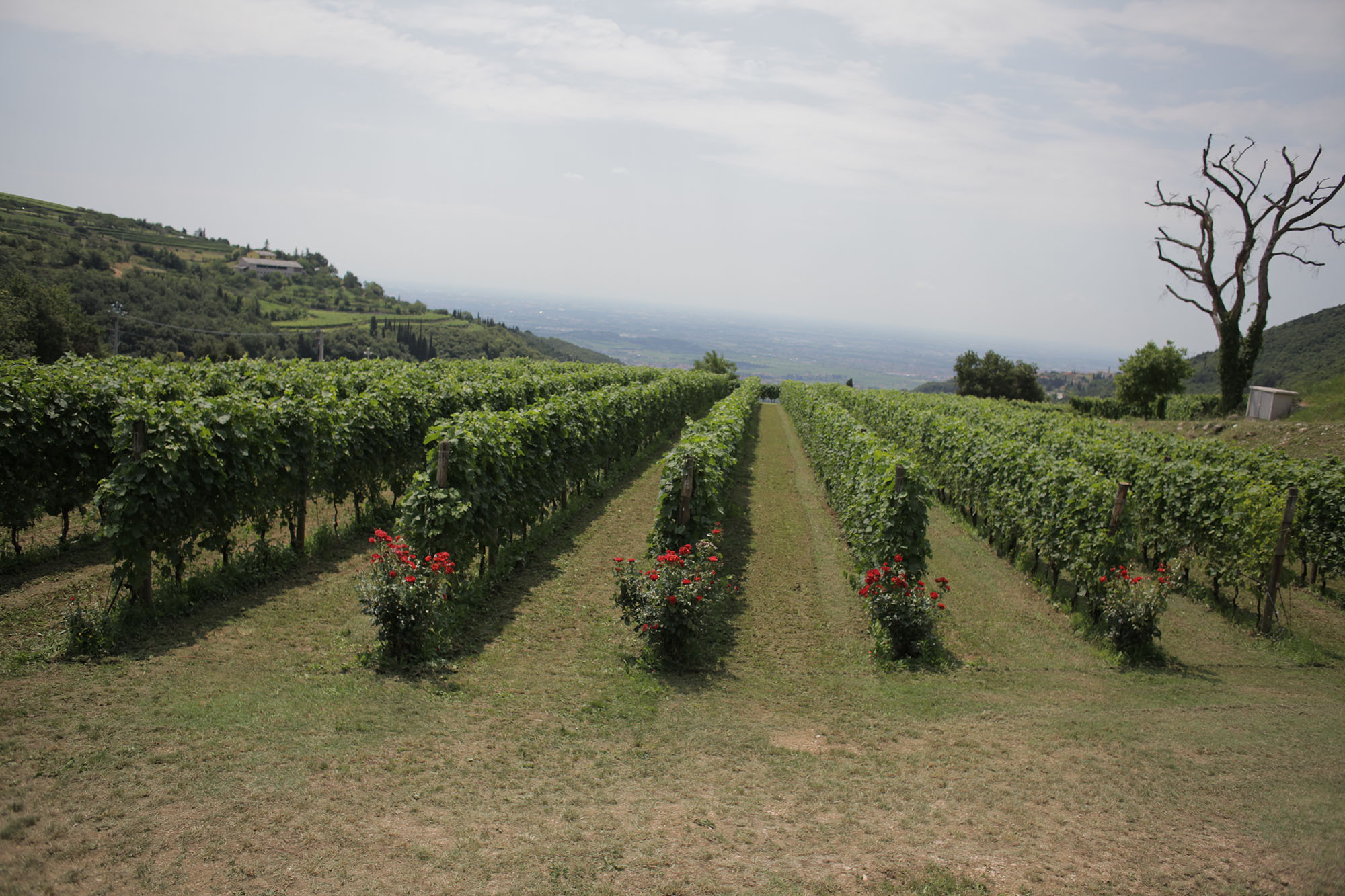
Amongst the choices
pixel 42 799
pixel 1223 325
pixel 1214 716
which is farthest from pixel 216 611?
pixel 1223 325

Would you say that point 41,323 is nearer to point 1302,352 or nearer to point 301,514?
point 301,514

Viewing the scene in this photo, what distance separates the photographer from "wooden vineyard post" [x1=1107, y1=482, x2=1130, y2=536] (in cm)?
988

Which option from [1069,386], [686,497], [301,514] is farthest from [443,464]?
[1069,386]

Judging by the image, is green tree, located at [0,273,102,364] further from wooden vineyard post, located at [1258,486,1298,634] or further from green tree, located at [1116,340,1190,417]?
green tree, located at [1116,340,1190,417]

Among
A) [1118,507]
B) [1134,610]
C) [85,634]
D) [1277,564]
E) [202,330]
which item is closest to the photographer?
[85,634]

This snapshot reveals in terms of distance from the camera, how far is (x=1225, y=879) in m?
4.25

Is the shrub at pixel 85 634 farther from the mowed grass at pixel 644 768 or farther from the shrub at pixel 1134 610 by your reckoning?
the shrub at pixel 1134 610

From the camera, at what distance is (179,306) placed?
75125mm

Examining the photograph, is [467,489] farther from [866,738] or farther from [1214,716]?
[1214,716]

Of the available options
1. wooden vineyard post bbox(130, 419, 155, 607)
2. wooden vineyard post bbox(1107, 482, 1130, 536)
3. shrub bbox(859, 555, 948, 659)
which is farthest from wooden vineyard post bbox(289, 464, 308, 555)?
wooden vineyard post bbox(1107, 482, 1130, 536)

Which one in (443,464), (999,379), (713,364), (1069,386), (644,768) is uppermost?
(1069,386)

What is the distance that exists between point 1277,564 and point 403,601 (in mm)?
12326

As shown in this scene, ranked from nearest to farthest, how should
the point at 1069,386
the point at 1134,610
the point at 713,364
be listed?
the point at 1134,610, the point at 713,364, the point at 1069,386

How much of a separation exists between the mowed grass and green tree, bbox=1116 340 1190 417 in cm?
4336
